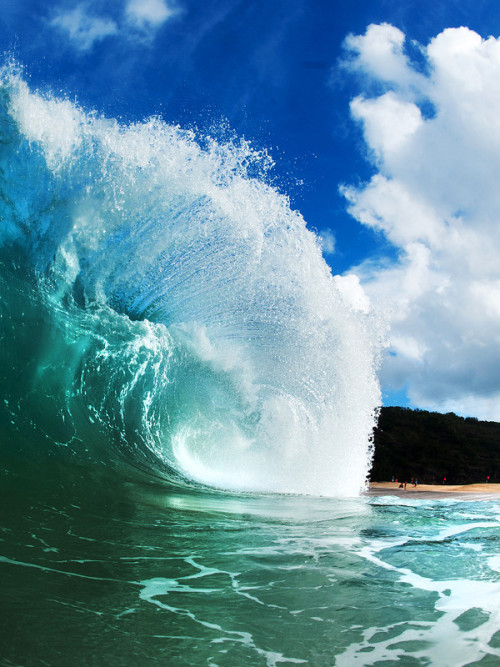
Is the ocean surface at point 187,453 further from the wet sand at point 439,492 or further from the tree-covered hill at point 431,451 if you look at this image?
the tree-covered hill at point 431,451

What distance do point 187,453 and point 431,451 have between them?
40.1 meters

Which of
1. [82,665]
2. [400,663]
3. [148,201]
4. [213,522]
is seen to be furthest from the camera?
[148,201]

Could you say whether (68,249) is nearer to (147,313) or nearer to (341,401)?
(147,313)

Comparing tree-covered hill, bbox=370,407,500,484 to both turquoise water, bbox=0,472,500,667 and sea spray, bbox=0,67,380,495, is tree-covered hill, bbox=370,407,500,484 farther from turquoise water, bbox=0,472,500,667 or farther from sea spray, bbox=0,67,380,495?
turquoise water, bbox=0,472,500,667

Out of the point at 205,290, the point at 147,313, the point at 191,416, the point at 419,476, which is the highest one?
the point at 205,290

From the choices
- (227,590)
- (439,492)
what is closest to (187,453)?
(227,590)

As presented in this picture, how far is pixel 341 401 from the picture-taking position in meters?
13.0

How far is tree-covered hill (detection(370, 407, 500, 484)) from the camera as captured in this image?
41219mm

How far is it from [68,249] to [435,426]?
51485mm

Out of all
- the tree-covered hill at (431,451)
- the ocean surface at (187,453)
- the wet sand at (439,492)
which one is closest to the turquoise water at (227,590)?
the ocean surface at (187,453)

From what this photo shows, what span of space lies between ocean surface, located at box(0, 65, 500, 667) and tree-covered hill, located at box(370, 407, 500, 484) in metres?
29.7

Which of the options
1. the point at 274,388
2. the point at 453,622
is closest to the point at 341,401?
the point at 274,388

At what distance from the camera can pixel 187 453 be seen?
41.0 ft

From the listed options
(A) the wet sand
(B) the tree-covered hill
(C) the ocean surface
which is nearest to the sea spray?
(C) the ocean surface
